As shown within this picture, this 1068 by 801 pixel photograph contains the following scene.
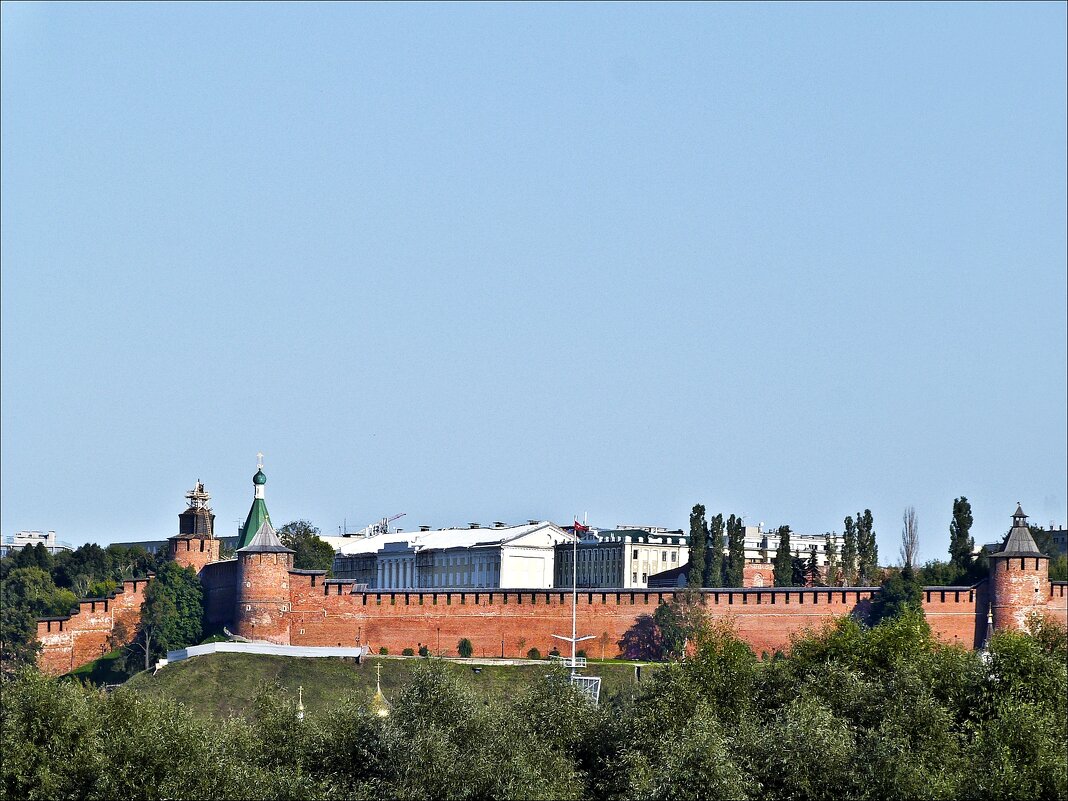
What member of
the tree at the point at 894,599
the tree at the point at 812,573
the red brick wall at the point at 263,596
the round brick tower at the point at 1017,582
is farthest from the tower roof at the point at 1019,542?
the red brick wall at the point at 263,596

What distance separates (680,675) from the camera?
40.5 metres

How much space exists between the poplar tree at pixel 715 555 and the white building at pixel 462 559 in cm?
1302

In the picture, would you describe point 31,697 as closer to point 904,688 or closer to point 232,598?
point 904,688

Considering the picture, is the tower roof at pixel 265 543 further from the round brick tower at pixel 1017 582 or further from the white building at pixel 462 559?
the white building at pixel 462 559

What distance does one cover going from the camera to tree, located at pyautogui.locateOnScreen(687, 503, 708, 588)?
3040 inches

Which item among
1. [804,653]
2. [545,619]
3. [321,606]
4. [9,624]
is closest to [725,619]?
[545,619]

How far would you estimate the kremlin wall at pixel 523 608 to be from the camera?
214 ft

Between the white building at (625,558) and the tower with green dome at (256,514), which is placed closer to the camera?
the tower with green dome at (256,514)

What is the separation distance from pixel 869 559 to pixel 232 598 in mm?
24835

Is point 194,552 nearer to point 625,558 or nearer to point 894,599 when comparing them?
point 894,599

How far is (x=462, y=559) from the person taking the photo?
93.4 m

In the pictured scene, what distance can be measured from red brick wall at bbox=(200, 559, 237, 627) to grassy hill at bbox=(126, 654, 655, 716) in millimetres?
4943

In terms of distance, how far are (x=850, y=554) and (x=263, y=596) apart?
79.6 feet

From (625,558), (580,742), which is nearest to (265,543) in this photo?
(625,558)
